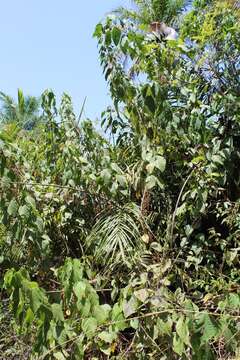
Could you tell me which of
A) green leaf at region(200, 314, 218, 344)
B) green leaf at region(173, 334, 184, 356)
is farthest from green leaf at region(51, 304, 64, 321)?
green leaf at region(200, 314, 218, 344)

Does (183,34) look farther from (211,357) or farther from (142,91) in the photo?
(211,357)

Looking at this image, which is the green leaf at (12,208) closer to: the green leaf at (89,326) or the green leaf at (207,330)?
the green leaf at (89,326)

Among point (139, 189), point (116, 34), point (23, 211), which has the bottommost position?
point (23, 211)

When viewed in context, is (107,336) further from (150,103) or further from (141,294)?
(150,103)

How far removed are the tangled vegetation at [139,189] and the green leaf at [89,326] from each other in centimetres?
23

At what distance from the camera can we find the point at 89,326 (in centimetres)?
275

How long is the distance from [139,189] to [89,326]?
1.49 metres

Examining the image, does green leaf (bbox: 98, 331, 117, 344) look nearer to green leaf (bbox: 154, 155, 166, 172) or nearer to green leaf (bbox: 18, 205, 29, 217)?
green leaf (bbox: 18, 205, 29, 217)

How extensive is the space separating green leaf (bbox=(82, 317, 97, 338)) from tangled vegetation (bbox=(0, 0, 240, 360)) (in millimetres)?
229

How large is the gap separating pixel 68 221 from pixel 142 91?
1.20 meters

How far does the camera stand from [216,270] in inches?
155

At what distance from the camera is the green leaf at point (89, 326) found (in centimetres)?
275

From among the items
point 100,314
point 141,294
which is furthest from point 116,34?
point 100,314

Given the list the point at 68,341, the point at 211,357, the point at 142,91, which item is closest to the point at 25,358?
the point at 68,341
